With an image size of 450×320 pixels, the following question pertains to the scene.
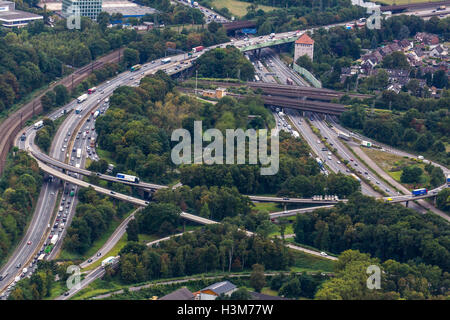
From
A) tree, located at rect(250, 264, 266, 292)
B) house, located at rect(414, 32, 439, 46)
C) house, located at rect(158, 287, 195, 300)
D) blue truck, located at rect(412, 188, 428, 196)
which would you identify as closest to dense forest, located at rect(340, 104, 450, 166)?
blue truck, located at rect(412, 188, 428, 196)

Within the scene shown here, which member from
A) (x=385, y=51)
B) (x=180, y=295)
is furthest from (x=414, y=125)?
(x=180, y=295)

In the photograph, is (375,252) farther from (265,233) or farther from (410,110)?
(410,110)

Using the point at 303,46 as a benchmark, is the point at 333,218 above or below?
below

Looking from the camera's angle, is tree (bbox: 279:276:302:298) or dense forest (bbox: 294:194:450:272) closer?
tree (bbox: 279:276:302:298)

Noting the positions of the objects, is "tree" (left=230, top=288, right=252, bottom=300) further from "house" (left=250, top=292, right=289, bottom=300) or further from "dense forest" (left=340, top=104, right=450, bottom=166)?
"dense forest" (left=340, top=104, right=450, bottom=166)

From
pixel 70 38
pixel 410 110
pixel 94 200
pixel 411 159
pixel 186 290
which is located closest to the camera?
pixel 186 290

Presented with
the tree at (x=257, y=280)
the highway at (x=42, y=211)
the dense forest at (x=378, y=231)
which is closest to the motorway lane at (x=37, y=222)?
the highway at (x=42, y=211)
